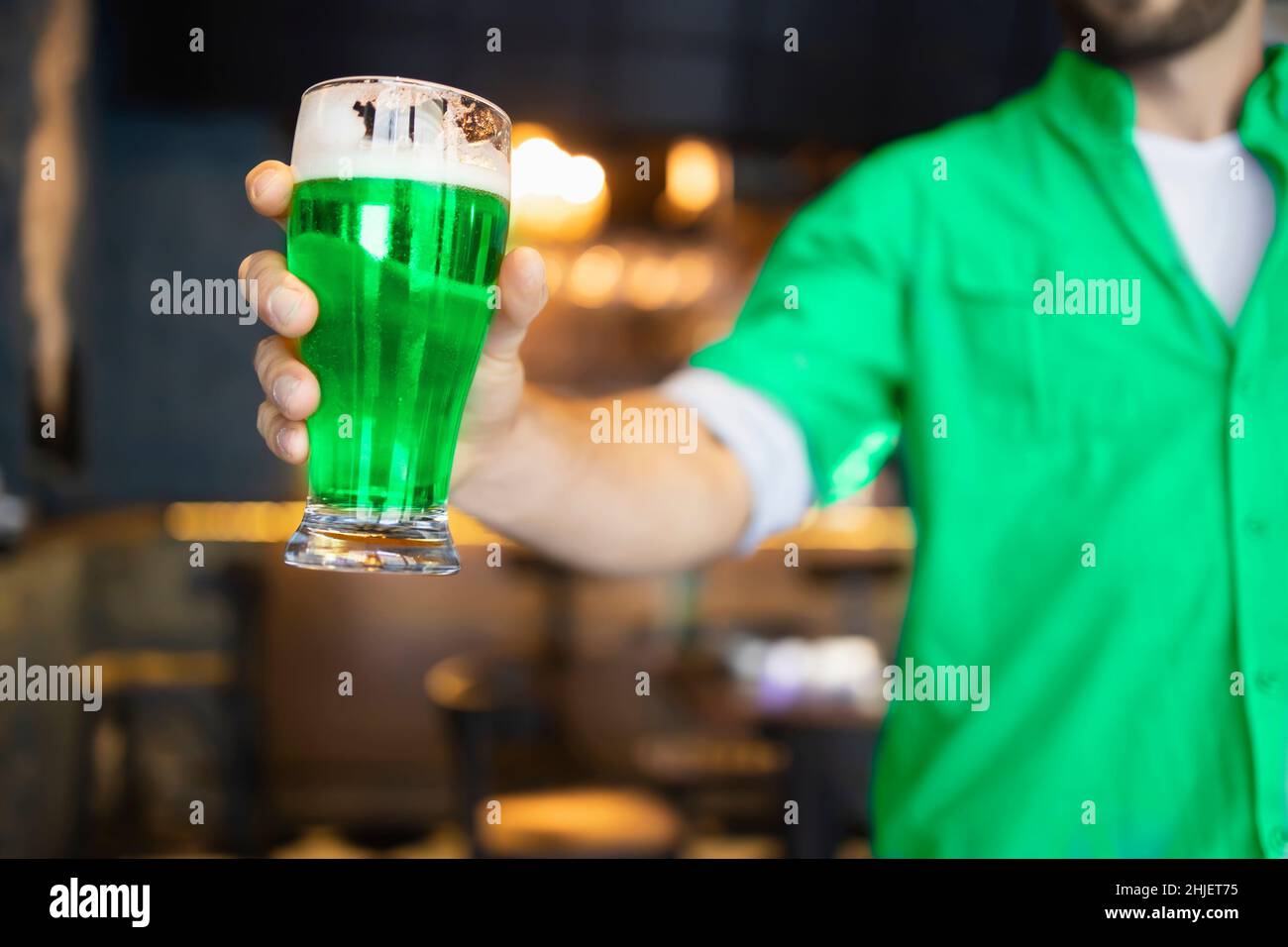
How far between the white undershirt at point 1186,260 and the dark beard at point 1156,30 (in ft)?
0.29

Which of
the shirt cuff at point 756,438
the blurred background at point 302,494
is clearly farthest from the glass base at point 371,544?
the blurred background at point 302,494

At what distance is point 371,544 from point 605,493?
0.35 meters

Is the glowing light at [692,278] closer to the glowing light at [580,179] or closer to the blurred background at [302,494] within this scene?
the blurred background at [302,494]

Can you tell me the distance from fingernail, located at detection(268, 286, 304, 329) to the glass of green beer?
2.4 inches

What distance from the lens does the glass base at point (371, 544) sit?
0.76 m

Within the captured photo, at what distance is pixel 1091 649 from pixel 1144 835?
180 mm

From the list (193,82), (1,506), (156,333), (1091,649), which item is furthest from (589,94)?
(1091,649)

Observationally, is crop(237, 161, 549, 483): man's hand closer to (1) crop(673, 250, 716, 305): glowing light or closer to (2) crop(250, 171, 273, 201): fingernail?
(2) crop(250, 171, 273, 201): fingernail

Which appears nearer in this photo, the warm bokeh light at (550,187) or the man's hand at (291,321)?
the man's hand at (291,321)

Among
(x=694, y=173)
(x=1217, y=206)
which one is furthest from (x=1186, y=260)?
(x=694, y=173)

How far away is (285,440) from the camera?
790 millimetres

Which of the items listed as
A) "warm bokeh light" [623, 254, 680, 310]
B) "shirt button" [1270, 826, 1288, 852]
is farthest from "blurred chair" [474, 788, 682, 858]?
"warm bokeh light" [623, 254, 680, 310]

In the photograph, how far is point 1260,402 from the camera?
1047 mm

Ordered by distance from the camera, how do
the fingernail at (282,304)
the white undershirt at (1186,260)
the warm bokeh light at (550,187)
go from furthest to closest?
1. the warm bokeh light at (550,187)
2. the white undershirt at (1186,260)
3. the fingernail at (282,304)
